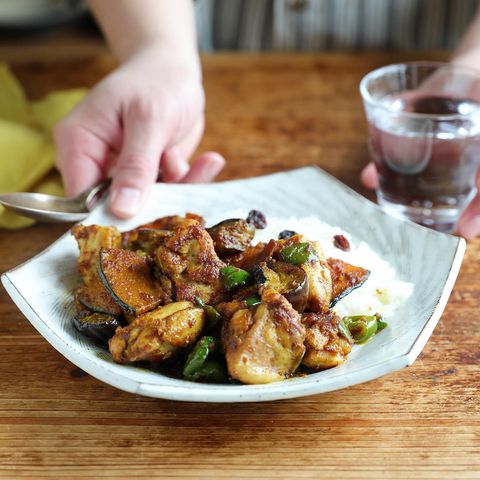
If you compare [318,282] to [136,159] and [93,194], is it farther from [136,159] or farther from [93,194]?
[93,194]

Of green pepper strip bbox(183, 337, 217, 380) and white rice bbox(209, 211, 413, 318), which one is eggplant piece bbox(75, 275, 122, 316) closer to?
green pepper strip bbox(183, 337, 217, 380)

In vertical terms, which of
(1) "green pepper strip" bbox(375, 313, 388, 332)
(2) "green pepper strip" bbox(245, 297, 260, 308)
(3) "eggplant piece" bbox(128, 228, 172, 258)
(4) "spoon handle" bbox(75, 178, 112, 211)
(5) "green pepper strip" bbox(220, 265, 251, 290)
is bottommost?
(4) "spoon handle" bbox(75, 178, 112, 211)

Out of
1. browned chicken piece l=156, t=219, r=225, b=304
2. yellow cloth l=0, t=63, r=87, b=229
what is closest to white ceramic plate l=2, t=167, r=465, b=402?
browned chicken piece l=156, t=219, r=225, b=304

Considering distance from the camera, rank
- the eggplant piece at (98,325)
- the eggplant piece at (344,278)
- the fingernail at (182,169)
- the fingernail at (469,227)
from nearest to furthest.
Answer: the eggplant piece at (98,325)
the eggplant piece at (344,278)
the fingernail at (469,227)
the fingernail at (182,169)

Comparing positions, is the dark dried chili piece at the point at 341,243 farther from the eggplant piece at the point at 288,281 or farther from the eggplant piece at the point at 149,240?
the eggplant piece at the point at 149,240

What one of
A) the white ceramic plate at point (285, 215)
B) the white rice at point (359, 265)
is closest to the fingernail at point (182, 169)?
the white ceramic plate at point (285, 215)


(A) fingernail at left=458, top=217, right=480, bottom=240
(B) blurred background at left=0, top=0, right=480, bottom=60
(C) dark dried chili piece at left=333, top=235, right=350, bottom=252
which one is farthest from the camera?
(B) blurred background at left=0, top=0, right=480, bottom=60

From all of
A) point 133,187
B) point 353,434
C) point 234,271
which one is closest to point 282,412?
point 353,434
